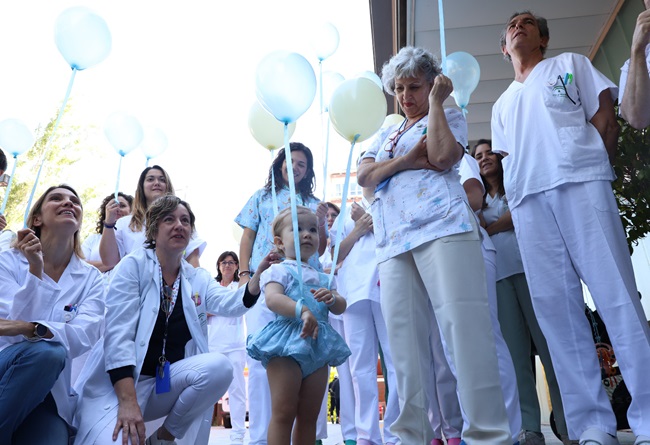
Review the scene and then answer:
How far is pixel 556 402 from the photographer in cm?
277

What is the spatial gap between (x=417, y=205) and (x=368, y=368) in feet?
4.10

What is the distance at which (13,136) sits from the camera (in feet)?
13.3

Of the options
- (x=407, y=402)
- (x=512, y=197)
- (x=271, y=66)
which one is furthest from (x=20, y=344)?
(x=512, y=197)

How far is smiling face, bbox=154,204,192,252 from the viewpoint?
2414 millimetres

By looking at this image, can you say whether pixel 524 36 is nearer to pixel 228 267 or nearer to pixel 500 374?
pixel 500 374

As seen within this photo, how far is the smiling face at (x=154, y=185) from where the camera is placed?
3.47 metres

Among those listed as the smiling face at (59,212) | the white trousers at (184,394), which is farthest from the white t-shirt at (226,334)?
the white trousers at (184,394)

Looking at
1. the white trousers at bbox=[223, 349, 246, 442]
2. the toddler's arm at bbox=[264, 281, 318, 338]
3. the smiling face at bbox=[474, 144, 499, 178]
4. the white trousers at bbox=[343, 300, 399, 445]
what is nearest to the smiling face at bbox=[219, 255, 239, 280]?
the white trousers at bbox=[223, 349, 246, 442]

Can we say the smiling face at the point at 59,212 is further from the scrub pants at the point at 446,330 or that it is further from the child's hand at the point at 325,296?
the scrub pants at the point at 446,330

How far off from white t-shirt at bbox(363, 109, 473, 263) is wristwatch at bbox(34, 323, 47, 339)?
1227mm

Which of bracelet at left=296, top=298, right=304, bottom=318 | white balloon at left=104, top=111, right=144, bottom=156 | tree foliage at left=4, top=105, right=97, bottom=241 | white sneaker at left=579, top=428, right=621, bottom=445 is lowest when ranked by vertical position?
white sneaker at left=579, top=428, right=621, bottom=445

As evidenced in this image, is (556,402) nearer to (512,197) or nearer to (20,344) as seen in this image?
(512,197)

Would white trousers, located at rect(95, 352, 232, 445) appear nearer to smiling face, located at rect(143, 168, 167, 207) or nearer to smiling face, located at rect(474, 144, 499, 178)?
smiling face, located at rect(143, 168, 167, 207)

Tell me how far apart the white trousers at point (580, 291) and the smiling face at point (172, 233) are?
1407 millimetres
